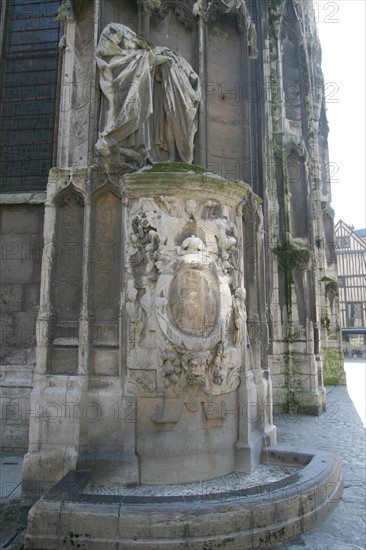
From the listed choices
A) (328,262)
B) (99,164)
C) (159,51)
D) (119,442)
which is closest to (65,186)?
(99,164)

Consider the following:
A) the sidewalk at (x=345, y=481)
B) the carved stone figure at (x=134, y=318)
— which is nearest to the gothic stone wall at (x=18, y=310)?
the sidewalk at (x=345, y=481)

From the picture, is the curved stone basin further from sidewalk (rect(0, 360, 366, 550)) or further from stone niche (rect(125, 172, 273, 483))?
stone niche (rect(125, 172, 273, 483))

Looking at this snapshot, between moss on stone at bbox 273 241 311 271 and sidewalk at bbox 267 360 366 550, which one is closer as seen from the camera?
sidewalk at bbox 267 360 366 550

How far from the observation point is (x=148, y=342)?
4.46 meters

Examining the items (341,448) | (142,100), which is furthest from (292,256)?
(142,100)

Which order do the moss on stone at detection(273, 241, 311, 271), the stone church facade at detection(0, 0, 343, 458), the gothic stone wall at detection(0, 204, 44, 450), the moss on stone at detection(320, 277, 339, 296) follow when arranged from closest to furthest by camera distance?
the stone church facade at detection(0, 0, 343, 458) → the gothic stone wall at detection(0, 204, 44, 450) → the moss on stone at detection(273, 241, 311, 271) → the moss on stone at detection(320, 277, 339, 296)

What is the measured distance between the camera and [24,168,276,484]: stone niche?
438 cm

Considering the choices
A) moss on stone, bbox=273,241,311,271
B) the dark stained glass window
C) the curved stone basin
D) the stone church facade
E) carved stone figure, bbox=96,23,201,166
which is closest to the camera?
the curved stone basin

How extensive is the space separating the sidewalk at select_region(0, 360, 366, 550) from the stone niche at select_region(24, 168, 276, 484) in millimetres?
597

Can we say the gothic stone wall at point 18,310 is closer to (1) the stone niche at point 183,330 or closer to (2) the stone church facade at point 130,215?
(2) the stone church facade at point 130,215

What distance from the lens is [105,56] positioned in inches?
207

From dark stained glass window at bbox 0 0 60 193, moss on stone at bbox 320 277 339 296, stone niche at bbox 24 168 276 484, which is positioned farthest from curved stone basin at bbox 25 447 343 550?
moss on stone at bbox 320 277 339 296

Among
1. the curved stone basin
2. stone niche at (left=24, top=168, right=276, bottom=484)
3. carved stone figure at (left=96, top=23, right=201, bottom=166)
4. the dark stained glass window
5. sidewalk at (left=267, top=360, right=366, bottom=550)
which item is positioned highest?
the dark stained glass window

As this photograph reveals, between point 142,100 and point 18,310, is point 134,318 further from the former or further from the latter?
point 18,310
